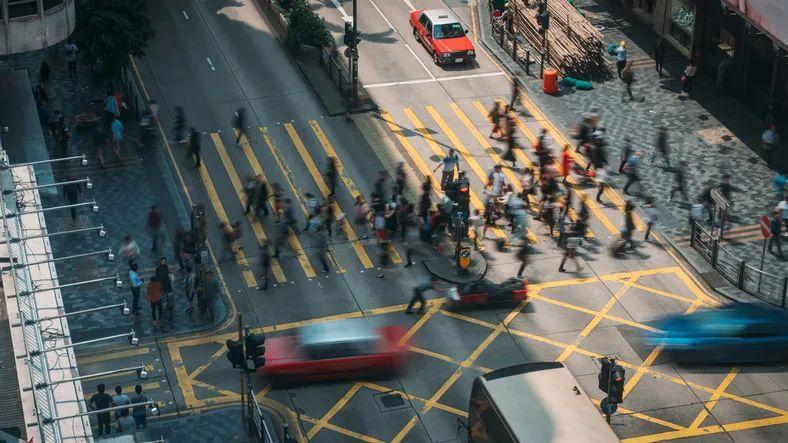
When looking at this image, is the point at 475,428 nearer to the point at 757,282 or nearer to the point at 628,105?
the point at 757,282

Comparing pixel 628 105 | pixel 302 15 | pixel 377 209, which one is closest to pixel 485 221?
pixel 377 209

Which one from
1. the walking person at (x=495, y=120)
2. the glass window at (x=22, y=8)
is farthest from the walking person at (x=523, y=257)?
the glass window at (x=22, y=8)

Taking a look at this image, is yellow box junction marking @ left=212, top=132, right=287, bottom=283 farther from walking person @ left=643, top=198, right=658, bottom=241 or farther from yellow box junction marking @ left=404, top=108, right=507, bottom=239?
walking person @ left=643, top=198, right=658, bottom=241

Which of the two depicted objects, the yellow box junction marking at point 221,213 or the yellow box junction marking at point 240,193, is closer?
the yellow box junction marking at point 221,213

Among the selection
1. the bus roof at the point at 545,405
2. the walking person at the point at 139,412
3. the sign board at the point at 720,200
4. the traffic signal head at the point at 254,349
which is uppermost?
the traffic signal head at the point at 254,349

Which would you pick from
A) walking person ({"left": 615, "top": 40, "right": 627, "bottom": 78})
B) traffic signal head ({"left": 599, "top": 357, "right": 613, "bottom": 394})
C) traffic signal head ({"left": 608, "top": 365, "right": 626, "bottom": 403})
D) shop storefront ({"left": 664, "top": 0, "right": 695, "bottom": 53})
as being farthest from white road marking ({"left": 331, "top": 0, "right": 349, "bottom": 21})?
traffic signal head ({"left": 608, "top": 365, "right": 626, "bottom": 403})

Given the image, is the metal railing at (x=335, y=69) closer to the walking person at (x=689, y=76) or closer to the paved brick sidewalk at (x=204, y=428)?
the walking person at (x=689, y=76)
